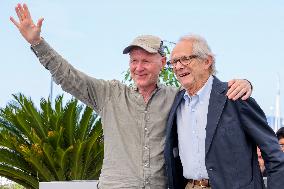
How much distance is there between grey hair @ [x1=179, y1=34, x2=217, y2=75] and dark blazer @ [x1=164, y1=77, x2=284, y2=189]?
40 centimetres

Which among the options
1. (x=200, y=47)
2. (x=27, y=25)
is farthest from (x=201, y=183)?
(x=27, y=25)

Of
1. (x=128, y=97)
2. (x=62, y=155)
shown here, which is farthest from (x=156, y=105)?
(x=62, y=155)

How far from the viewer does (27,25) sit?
13.3 ft

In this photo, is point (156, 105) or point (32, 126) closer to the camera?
point (156, 105)

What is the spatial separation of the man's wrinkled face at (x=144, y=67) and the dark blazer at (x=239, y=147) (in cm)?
69

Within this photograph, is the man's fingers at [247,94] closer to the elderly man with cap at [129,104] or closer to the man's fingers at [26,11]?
the elderly man with cap at [129,104]

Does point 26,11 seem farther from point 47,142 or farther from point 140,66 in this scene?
point 47,142

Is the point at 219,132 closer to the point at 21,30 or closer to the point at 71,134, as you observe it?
the point at 21,30

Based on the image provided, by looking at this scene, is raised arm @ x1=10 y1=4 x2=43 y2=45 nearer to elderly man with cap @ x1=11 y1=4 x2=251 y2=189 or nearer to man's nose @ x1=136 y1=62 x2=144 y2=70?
elderly man with cap @ x1=11 y1=4 x2=251 y2=189

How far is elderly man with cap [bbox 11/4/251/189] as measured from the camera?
152 inches

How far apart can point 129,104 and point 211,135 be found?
2.69 feet

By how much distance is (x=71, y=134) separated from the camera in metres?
11.6

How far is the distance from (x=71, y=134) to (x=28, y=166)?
1.30 metres

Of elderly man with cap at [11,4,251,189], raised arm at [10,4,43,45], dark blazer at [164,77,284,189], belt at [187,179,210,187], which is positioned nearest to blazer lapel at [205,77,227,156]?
dark blazer at [164,77,284,189]
